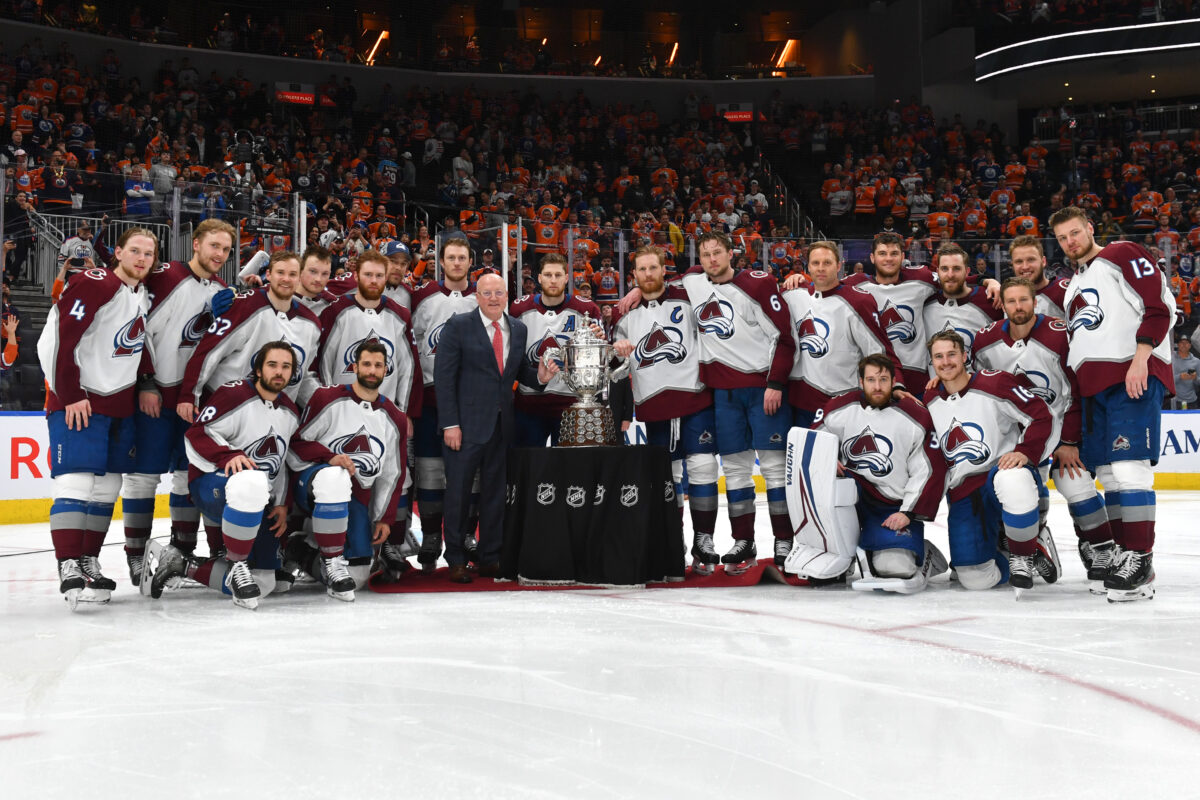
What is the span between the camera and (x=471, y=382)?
17.0ft

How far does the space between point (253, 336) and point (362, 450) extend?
0.68 meters

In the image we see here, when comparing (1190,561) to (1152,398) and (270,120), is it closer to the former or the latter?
(1152,398)

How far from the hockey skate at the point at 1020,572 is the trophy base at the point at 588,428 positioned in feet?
5.81

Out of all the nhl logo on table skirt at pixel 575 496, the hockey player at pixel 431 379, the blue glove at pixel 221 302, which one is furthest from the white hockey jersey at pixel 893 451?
the blue glove at pixel 221 302

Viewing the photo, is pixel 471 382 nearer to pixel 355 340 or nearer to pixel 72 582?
pixel 355 340

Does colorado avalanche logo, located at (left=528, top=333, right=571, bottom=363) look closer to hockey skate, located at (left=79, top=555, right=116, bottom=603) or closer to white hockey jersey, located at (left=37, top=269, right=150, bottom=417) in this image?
white hockey jersey, located at (left=37, top=269, right=150, bottom=417)

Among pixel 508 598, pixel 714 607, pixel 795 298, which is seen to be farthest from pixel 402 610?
pixel 795 298

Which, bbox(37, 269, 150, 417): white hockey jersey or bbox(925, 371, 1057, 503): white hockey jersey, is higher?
bbox(37, 269, 150, 417): white hockey jersey

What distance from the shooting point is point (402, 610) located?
14.3 ft

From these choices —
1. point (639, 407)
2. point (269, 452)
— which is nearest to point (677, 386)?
point (639, 407)

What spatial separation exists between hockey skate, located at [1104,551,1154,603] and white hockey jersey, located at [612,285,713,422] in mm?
1901

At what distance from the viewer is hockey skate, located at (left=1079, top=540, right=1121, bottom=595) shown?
15.8ft

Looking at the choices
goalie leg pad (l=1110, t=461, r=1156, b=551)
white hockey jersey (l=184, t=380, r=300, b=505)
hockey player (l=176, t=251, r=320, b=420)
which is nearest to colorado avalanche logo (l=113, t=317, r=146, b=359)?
hockey player (l=176, t=251, r=320, b=420)

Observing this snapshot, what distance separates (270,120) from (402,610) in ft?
50.1
